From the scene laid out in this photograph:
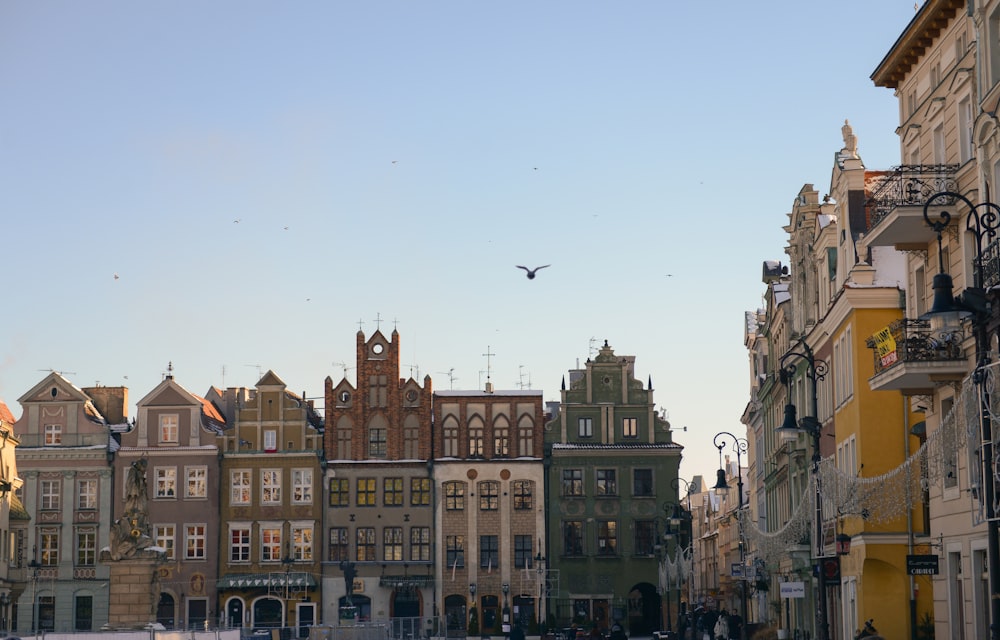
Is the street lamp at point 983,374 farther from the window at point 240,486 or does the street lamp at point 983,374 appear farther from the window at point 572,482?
the window at point 240,486

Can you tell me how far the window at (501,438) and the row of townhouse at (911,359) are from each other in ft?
94.9

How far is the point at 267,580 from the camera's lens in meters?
78.1

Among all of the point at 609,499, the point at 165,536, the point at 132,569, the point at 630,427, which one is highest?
the point at 630,427

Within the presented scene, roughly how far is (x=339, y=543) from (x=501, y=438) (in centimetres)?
1032

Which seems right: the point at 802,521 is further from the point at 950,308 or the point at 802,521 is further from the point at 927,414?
the point at 950,308

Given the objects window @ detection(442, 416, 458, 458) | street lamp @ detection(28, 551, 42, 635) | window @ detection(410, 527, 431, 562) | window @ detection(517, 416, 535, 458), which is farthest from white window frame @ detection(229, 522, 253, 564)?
window @ detection(517, 416, 535, 458)

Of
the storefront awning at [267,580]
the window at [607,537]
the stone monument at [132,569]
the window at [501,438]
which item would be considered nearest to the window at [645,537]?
the window at [607,537]

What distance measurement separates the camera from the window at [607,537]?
3135 inches

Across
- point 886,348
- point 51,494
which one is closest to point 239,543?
point 51,494

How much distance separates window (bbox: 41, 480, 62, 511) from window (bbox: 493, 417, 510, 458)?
77.1ft

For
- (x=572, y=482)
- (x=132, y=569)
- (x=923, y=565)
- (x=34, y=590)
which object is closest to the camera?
(x=923, y=565)

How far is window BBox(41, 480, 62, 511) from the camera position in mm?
80312

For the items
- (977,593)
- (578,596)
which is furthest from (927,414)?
(578,596)

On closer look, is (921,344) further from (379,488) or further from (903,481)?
(379,488)
